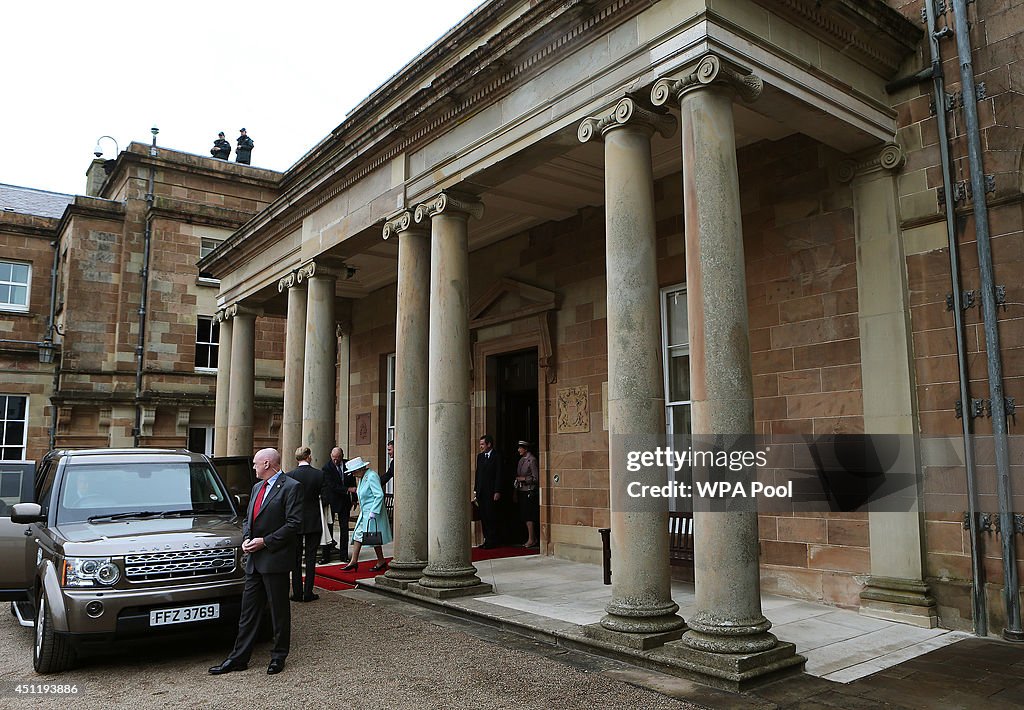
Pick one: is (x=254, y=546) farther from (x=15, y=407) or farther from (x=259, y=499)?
(x=15, y=407)

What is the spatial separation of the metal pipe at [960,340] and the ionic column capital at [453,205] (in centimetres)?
496

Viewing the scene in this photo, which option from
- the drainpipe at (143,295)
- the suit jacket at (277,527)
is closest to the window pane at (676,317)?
the suit jacket at (277,527)

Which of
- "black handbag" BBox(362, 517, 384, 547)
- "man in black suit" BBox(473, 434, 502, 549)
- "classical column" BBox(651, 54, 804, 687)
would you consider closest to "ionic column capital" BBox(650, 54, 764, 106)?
"classical column" BBox(651, 54, 804, 687)

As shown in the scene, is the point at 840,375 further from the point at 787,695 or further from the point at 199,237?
the point at 199,237

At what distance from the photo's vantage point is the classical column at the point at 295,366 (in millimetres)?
12727

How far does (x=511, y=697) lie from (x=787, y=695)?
73.3 inches

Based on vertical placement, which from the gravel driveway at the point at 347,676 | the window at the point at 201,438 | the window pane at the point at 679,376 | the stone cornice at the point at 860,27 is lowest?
the gravel driveway at the point at 347,676

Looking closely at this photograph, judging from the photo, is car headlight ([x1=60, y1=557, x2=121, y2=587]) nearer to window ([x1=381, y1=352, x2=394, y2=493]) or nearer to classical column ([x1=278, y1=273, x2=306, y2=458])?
classical column ([x1=278, y1=273, x2=306, y2=458])

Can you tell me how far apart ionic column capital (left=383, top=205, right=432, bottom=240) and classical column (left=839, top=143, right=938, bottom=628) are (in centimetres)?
497

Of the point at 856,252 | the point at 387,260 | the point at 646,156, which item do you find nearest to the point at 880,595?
the point at 856,252

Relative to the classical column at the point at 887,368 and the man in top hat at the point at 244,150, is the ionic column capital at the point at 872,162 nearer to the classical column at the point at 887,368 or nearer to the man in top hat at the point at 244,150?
the classical column at the point at 887,368

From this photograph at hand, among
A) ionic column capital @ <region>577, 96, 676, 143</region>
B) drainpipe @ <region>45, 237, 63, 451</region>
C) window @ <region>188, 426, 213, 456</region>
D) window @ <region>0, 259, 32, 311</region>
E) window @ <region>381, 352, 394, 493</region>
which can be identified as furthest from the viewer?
window @ <region>188, 426, 213, 456</region>

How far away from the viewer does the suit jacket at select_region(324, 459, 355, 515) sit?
35.8 ft

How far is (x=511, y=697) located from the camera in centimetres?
521
